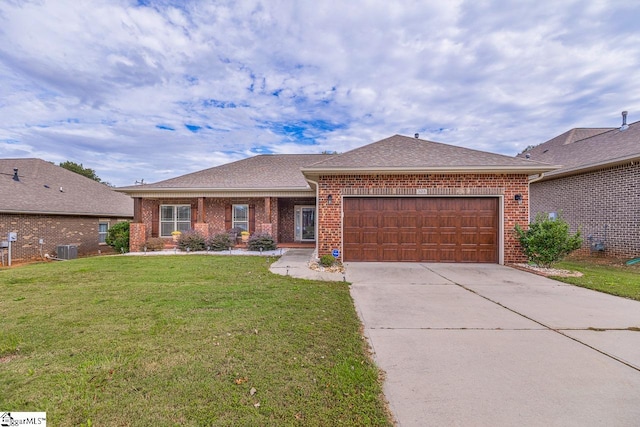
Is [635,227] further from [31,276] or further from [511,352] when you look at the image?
[31,276]

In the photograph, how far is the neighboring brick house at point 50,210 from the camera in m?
13.1

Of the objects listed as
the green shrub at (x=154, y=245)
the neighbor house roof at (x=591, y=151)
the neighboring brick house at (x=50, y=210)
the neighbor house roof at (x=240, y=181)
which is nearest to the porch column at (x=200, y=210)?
the neighbor house roof at (x=240, y=181)

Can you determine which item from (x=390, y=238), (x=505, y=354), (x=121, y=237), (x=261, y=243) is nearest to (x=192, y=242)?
(x=261, y=243)

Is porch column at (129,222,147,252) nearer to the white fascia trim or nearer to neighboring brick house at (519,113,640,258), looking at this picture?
the white fascia trim

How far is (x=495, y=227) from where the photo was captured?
9195 mm

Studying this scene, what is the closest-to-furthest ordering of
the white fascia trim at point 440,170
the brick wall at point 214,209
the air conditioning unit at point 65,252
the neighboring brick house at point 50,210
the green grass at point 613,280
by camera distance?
the green grass at point 613,280 → the white fascia trim at point 440,170 → the neighboring brick house at point 50,210 → the air conditioning unit at point 65,252 → the brick wall at point 214,209

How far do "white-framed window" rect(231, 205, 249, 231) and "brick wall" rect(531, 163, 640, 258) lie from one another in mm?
12989

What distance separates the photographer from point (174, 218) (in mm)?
14484

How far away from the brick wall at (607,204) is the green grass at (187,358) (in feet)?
31.9

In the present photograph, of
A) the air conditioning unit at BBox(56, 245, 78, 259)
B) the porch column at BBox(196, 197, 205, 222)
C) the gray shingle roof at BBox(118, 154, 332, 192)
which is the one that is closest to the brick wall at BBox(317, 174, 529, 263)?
the gray shingle roof at BBox(118, 154, 332, 192)

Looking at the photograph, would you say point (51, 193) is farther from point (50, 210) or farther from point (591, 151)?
point (591, 151)

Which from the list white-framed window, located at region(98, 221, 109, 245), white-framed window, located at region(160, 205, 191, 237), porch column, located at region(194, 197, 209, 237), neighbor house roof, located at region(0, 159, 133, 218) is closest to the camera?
porch column, located at region(194, 197, 209, 237)

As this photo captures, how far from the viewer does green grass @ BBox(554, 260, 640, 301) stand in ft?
18.8

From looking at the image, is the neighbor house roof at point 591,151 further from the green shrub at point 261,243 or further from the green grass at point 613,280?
the green shrub at point 261,243
